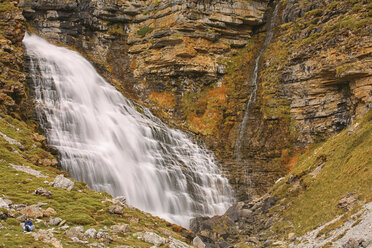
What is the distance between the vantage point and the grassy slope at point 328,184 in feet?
57.5

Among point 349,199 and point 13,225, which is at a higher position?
point 349,199

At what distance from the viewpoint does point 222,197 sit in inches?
1339

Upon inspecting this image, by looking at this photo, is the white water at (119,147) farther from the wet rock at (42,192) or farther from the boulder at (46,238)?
the boulder at (46,238)

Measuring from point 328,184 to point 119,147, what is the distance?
62.5ft

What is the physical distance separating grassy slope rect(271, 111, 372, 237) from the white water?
31.0 ft

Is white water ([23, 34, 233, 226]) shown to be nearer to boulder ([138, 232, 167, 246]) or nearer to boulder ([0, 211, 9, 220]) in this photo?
boulder ([138, 232, 167, 246])

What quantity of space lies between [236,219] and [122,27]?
39598 millimetres

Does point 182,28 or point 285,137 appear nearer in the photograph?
point 285,137

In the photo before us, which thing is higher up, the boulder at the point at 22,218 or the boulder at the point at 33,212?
the boulder at the point at 33,212

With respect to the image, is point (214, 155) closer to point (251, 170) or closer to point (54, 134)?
point (251, 170)

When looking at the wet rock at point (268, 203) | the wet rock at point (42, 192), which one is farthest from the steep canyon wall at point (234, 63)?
the wet rock at point (42, 192)

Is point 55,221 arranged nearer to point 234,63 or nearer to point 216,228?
point 216,228

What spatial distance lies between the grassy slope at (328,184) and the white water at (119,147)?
945cm

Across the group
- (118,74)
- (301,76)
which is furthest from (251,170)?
(118,74)
